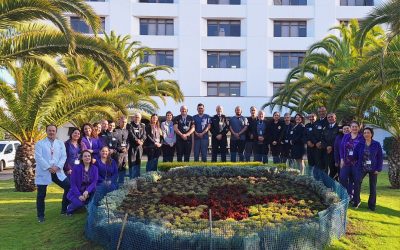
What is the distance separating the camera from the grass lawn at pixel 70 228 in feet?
25.2

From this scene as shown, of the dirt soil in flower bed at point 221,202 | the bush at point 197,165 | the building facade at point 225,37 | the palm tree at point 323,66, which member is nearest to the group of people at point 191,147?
the bush at point 197,165

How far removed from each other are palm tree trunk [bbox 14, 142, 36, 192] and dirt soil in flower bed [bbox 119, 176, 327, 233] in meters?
4.08

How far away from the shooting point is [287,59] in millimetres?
36969

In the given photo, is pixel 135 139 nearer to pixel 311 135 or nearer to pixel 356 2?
pixel 311 135

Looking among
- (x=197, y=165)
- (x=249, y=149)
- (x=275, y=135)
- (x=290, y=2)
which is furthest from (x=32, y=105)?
(x=290, y=2)

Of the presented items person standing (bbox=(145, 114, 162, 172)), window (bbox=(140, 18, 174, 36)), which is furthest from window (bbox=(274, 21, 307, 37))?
person standing (bbox=(145, 114, 162, 172))

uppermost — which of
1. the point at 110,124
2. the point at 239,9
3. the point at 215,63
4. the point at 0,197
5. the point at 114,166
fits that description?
the point at 239,9

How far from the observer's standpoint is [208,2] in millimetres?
36844

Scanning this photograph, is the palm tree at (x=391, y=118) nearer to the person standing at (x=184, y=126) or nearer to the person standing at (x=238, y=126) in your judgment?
the person standing at (x=238, y=126)

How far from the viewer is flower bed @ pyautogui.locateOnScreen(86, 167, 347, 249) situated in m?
6.69

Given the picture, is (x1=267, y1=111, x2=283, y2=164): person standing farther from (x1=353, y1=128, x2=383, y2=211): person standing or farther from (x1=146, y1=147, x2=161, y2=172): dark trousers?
(x1=353, y1=128, x2=383, y2=211): person standing

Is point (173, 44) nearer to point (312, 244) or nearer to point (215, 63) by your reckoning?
point (215, 63)

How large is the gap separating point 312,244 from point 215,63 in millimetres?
30542

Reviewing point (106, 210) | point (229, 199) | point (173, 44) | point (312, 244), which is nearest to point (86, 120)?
point (229, 199)
